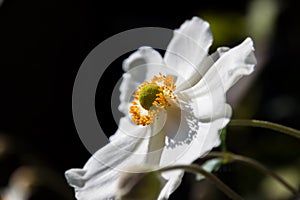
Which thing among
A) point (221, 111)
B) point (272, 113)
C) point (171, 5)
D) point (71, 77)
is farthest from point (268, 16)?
point (221, 111)

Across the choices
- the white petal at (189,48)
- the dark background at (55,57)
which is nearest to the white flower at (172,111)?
the white petal at (189,48)

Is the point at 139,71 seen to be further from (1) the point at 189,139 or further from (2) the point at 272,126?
(2) the point at 272,126

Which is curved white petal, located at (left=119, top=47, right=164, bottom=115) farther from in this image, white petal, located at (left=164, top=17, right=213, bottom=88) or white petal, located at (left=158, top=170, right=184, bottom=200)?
white petal, located at (left=158, top=170, right=184, bottom=200)

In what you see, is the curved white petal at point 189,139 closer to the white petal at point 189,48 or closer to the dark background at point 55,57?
the white petal at point 189,48

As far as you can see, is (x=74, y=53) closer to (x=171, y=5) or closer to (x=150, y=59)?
(x=171, y=5)

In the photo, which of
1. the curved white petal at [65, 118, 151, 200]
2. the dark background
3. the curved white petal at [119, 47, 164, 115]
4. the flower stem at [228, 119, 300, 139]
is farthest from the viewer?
the dark background

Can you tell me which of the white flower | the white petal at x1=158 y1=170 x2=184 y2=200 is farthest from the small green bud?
the white petal at x1=158 y1=170 x2=184 y2=200
